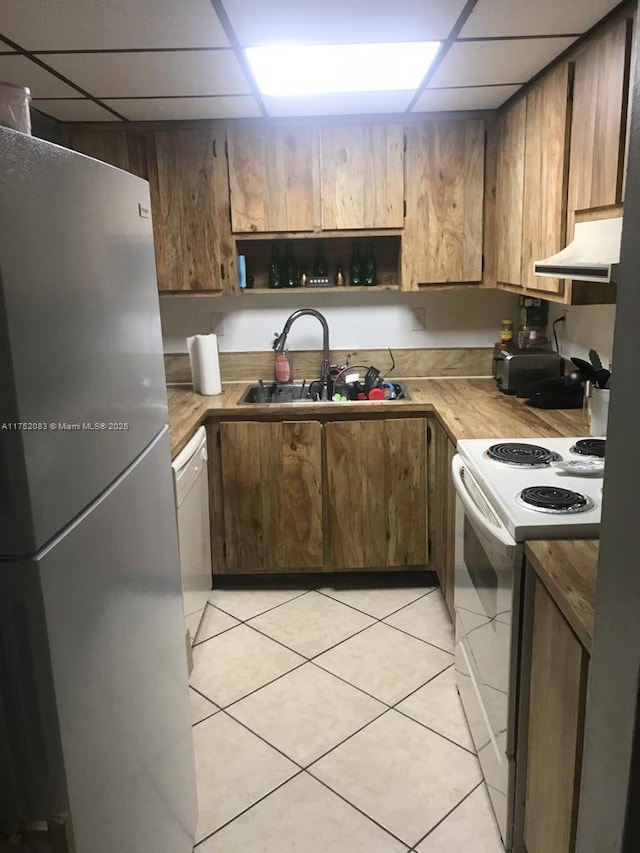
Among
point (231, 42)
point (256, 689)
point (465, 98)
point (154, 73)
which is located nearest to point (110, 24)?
point (231, 42)

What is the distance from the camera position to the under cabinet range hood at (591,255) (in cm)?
161

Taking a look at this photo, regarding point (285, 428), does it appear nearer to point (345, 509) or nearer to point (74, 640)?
point (345, 509)

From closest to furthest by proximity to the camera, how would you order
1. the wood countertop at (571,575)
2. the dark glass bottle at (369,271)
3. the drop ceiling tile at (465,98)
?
the wood countertop at (571,575)
the drop ceiling tile at (465,98)
the dark glass bottle at (369,271)

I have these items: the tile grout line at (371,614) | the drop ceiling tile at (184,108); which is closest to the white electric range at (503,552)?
the tile grout line at (371,614)

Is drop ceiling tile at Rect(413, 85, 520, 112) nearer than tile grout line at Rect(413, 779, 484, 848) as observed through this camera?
No

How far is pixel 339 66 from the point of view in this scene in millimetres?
A: 2260

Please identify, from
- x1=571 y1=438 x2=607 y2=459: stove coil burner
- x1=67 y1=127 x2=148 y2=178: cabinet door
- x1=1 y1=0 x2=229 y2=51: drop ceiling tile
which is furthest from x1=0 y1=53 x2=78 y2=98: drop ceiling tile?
x1=571 y1=438 x2=607 y2=459: stove coil burner

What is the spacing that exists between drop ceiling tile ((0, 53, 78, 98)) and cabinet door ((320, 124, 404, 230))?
1.08 m

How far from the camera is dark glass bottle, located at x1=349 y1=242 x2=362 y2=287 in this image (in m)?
3.28

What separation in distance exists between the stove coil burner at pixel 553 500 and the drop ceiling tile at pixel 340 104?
5.59 ft

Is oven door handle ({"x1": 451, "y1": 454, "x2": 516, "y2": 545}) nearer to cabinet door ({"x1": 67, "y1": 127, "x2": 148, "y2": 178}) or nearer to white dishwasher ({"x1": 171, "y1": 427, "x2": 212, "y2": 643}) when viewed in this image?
white dishwasher ({"x1": 171, "y1": 427, "x2": 212, "y2": 643})

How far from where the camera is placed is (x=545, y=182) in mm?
2338

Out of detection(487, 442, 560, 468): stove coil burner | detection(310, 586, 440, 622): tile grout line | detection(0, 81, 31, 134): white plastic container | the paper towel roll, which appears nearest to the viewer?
detection(0, 81, 31, 134): white plastic container

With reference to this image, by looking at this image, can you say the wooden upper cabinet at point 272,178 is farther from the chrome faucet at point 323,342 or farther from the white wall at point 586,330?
the white wall at point 586,330
